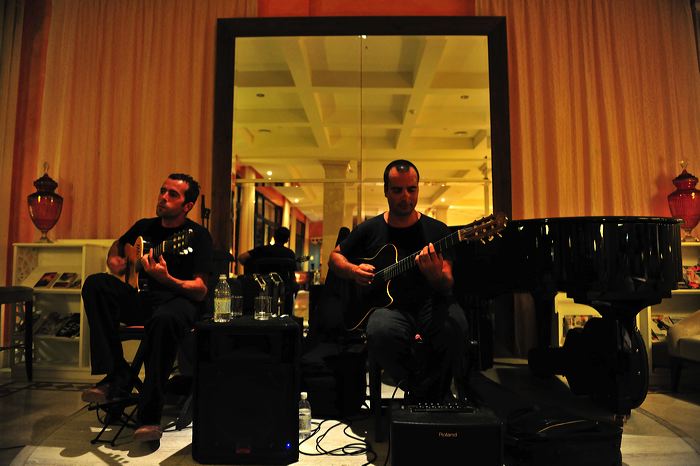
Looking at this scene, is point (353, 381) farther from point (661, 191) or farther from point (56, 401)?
point (661, 191)

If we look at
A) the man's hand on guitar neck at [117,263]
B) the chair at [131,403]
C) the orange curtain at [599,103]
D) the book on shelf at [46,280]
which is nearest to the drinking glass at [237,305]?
the chair at [131,403]

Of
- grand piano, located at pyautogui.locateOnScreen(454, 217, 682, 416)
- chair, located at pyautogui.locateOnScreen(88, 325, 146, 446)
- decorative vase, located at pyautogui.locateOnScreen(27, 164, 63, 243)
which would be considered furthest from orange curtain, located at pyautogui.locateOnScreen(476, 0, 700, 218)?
decorative vase, located at pyautogui.locateOnScreen(27, 164, 63, 243)

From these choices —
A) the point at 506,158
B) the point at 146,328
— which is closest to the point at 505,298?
the point at 506,158

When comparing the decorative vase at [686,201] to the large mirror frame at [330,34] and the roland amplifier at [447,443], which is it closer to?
the large mirror frame at [330,34]

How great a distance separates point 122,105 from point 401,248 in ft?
9.68

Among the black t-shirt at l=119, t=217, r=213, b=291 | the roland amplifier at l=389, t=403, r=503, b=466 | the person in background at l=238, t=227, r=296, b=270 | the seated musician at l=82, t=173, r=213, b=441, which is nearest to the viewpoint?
the roland amplifier at l=389, t=403, r=503, b=466

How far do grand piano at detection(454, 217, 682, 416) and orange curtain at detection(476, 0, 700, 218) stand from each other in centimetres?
152

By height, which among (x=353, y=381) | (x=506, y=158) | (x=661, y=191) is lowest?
(x=353, y=381)

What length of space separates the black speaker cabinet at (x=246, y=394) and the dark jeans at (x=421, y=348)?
456mm

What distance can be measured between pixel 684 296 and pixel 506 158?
1.81m

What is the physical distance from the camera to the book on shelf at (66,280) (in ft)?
12.1

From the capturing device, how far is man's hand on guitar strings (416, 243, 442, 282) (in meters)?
2.29

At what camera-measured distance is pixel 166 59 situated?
4137 mm

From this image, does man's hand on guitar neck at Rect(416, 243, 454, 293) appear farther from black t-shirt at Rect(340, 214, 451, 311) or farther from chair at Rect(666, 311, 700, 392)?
chair at Rect(666, 311, 700, 392)
